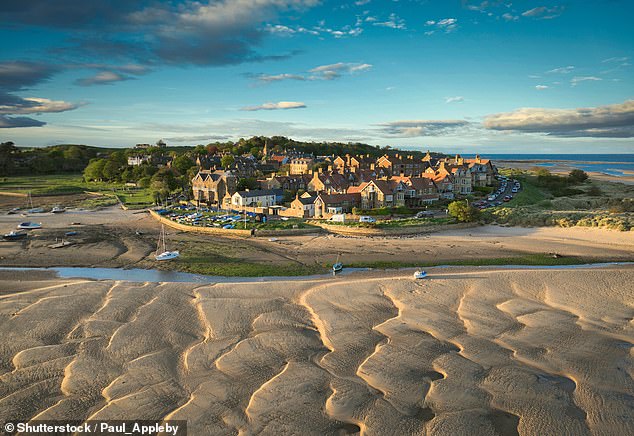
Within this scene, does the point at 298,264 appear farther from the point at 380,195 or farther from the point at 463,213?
the point at 380,195

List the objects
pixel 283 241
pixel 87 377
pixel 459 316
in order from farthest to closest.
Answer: pixel 283 241 → pixel 459 316 → pixel 87 377

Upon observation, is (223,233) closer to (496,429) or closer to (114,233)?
(114,233)

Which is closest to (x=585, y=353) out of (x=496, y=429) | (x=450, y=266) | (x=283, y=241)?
(x=496, y=429)

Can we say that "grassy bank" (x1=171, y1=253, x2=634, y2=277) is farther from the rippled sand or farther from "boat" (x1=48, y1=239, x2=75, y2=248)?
"boat" (x1=48, y1=239, x2=75, y2=248)

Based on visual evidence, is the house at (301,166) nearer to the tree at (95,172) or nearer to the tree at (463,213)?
the tree at (463,213)

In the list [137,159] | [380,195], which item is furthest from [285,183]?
[137,159]

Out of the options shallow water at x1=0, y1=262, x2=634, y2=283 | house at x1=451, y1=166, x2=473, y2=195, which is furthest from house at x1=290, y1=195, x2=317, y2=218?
house at x1=451, y1=166, x2=473, y2=195
